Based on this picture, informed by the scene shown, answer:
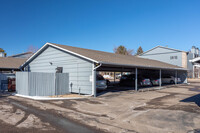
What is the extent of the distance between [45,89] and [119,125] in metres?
7.98

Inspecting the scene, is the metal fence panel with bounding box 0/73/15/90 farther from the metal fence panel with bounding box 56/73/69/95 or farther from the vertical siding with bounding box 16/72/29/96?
the metal fence panel with bounding box 56/73/69/95

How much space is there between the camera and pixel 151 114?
22.5ft

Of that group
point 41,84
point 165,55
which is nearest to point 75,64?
point 41,84

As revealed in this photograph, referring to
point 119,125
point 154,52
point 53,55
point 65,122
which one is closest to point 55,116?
point 65,122

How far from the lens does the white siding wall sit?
12.2 meters

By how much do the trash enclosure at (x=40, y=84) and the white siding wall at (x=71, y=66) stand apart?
1.04 metres

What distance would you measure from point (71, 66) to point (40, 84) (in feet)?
9.79

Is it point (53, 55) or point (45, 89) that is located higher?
point (53, 55)

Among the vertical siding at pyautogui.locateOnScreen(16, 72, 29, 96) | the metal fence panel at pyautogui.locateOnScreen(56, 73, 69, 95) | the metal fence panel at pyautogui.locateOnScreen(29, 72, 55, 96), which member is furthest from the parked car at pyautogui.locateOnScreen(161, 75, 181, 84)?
the vertical siding at pyautogui.locateOnScreen(16, 72, 29, 96)

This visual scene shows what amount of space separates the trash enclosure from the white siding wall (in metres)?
1.04

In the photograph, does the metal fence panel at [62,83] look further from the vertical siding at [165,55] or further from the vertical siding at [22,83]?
the vertical siding at [165,55]

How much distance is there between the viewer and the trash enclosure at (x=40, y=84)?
37.9ft

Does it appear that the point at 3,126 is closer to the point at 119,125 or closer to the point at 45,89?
the point at 119,125

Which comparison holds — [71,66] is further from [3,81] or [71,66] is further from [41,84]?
[3,81]
